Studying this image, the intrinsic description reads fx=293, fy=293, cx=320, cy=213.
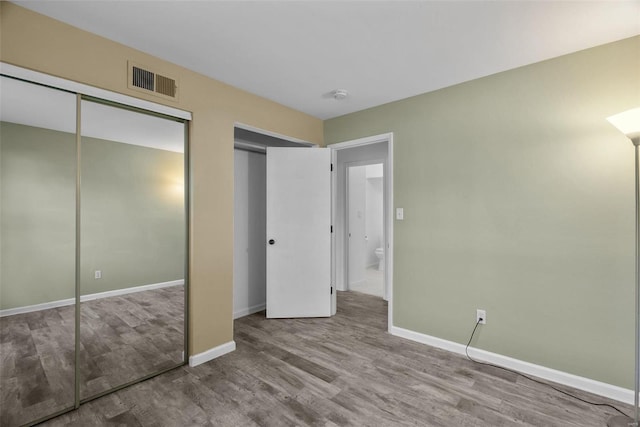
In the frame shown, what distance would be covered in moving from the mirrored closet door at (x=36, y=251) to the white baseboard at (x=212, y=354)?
2.62ft

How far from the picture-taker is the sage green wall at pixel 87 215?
5.79ft

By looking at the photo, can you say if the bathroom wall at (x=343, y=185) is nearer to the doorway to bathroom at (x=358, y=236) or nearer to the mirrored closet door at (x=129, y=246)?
the doorway to bathroom at (x=358, y=236)

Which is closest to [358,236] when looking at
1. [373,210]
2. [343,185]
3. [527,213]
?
[343,185]

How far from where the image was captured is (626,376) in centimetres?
204

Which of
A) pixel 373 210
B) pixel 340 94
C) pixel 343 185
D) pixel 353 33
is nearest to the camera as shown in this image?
pixel 353 33

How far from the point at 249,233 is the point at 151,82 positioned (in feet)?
6.76

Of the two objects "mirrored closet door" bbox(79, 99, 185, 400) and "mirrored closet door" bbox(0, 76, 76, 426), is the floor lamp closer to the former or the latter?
"mirrored closet door" bbox(79, 99, 185, 400)

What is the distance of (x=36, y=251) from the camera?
1854 millimetres

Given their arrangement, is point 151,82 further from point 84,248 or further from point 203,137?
point 84,248

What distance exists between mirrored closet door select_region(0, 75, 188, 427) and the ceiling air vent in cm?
18

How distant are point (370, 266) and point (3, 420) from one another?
20.0 ft

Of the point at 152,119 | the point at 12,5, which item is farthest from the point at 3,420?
the point at 12,5

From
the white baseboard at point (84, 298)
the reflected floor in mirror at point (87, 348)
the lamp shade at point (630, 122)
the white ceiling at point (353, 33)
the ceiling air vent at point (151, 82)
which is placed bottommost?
the reflected floor in mirror at point (87, 348)

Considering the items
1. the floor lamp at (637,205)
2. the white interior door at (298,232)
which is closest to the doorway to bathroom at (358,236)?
the white interior door at (298,232)
